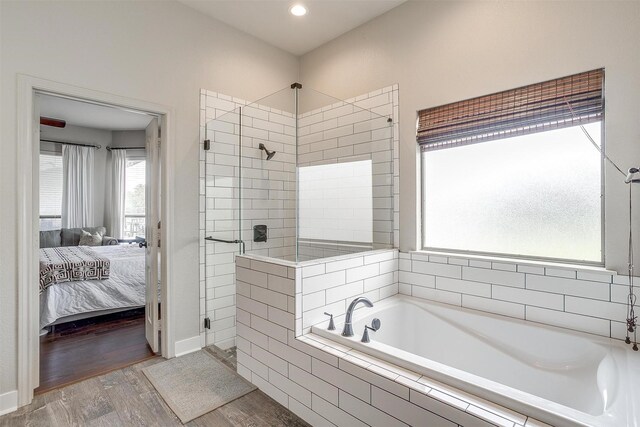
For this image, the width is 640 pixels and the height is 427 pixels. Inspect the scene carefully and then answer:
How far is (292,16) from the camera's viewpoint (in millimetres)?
2861

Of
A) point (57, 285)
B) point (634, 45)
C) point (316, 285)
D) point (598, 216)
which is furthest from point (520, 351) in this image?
point (57, 285)

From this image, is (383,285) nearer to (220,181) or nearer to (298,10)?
(220,181)

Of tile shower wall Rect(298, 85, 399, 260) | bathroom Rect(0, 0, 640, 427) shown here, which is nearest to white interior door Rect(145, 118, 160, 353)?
bathroom Rect(0, 0, 640, 427)

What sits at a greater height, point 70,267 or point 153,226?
point 153,226

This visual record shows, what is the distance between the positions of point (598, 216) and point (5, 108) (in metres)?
3.57

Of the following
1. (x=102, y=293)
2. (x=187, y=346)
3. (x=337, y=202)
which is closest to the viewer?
(x=337, y=202)

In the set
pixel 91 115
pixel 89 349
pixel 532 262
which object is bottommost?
pixel 89 349

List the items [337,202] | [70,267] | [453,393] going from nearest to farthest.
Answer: [453,393] → [337,202] → [70,267]

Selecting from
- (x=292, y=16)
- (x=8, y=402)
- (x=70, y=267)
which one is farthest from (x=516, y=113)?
(x=70, y=267)

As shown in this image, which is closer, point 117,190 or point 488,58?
point 488,58

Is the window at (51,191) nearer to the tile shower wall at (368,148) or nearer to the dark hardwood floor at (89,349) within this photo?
the dark hardwood floor at (89,349)

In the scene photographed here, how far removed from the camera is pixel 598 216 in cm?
185

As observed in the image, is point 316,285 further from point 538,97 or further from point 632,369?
point 538,97

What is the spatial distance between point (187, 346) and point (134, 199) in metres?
4.70
